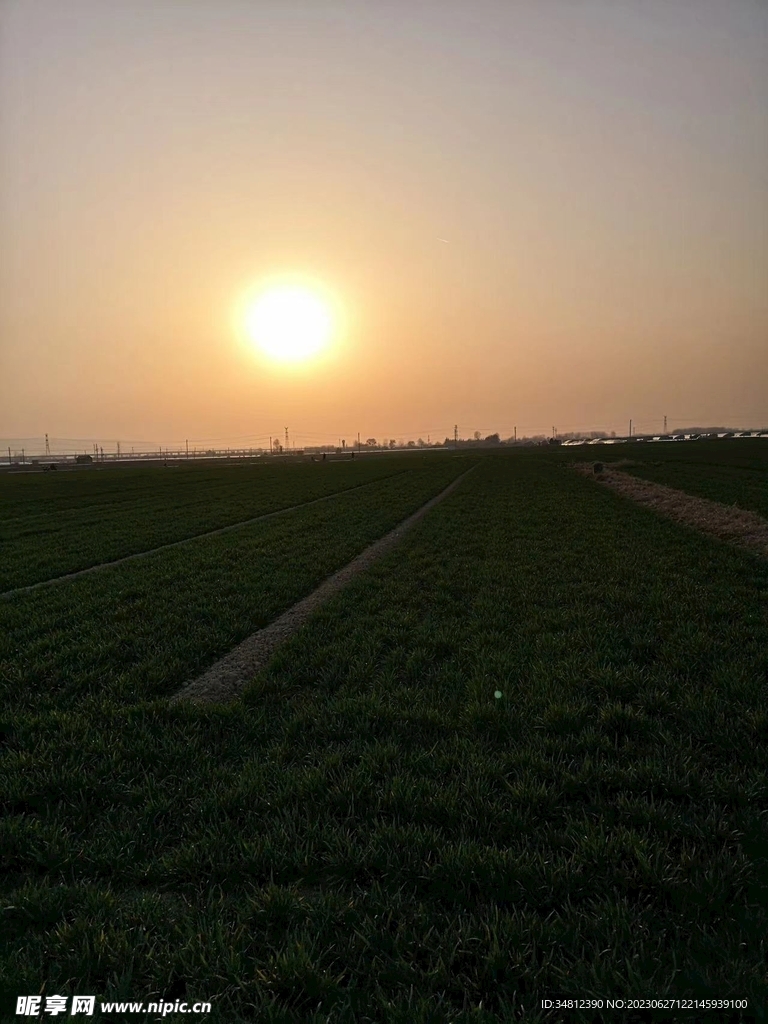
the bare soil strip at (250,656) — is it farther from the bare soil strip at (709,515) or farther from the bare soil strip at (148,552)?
the bare soil strip at (709,515)

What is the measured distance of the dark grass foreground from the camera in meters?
3.11

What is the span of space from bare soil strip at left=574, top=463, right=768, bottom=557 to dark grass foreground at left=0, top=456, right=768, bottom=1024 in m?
11.2

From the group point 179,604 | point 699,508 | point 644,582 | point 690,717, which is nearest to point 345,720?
point 690,717

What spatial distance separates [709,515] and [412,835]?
2391cm

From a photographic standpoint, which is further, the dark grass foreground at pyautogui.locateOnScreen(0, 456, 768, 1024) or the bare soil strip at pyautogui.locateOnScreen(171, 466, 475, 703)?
the bare soil strip at pyautogui.locateOnScreen(171, 466, 475, 703)

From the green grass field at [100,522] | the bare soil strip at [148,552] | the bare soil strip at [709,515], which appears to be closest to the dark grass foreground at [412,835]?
the bare soil strip at [148,552]

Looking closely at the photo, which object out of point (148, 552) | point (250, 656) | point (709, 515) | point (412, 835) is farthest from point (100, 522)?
point (709, 515)

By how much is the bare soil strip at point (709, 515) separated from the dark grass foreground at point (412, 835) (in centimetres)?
1125

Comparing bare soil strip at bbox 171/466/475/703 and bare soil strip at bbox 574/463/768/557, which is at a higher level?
bare soil strip at bbox 574/463/768/557

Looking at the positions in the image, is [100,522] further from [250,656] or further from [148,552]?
[250,656]

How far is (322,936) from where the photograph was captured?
11.2 ft

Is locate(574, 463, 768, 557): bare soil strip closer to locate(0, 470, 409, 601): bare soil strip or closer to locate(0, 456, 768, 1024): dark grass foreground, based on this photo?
locate(0, 456, 768, 1024): dark grass foreground

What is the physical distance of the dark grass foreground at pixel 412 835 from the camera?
311 cm

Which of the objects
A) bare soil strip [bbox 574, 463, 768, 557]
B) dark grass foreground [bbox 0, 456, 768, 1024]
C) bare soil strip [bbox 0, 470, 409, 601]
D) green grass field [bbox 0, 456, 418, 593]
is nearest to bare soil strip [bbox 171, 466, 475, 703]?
dark grass foreground [bbox 0, 456, 768, 1024]
